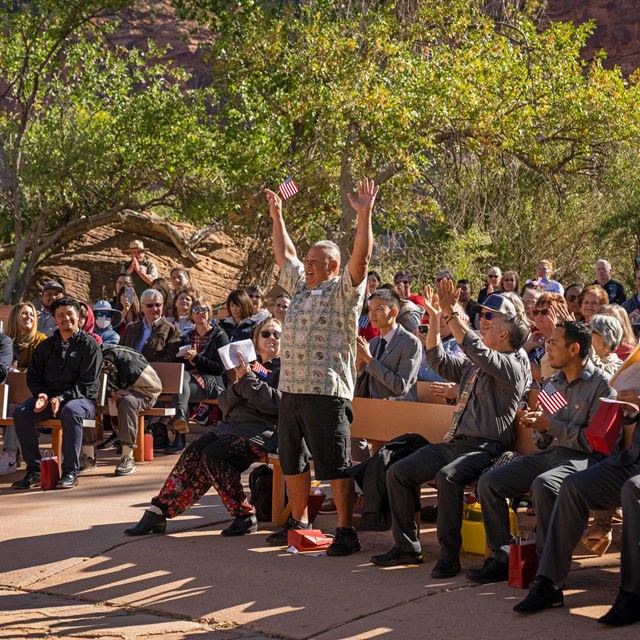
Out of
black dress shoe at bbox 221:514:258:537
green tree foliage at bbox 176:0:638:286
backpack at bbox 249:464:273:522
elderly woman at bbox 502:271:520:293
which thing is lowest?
black dress shoe at bbox 221:514:258:537

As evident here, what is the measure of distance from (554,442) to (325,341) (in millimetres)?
1476

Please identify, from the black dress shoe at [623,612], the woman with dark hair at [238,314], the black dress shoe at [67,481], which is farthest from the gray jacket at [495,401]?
the woman with dark hair at [238,314]

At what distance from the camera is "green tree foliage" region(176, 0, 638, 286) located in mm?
18875

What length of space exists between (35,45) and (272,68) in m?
6.37

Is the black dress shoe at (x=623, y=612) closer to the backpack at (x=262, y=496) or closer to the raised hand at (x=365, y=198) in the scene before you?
the raised hand at (x=365, y=198)

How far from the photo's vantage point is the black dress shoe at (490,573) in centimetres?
565

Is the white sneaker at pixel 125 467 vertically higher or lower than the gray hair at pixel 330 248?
lower

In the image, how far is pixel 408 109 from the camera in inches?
730

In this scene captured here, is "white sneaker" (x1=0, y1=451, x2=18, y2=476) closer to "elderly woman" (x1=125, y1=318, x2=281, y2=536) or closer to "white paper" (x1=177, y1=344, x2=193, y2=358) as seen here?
"white paper" (x1=177, y1=344, x2=193, y2=358)

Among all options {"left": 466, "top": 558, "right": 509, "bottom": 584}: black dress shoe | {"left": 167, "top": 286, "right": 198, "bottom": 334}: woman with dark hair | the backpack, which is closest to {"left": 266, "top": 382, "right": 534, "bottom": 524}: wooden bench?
the backpack

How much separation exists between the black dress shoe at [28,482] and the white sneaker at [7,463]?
741 millimetres

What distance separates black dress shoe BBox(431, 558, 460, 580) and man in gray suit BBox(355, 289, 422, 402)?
2047 millimetres

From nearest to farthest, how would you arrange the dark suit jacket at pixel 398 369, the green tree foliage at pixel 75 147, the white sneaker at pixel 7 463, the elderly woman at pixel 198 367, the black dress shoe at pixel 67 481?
the dark suit jacket at pixel 398 369 → the black dress shoe at pixel 67 481 → the white sneaker at pixel 7 463 → the elderly woman at pixel 198 367 → the green tree foliage at pixel 75 147

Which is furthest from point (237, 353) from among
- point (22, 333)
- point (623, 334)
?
point (22, 333)
